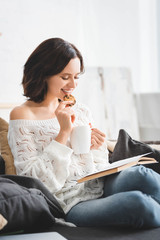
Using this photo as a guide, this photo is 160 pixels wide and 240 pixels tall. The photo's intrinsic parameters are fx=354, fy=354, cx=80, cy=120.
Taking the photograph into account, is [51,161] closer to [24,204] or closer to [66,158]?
[66,158]

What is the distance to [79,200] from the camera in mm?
1383

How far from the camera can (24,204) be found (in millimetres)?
1134

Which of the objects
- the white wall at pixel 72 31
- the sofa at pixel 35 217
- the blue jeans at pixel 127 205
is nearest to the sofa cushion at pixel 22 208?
the sofa at pixel 35 217

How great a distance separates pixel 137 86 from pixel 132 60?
280 millimetres

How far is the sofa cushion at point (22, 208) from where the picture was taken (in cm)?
109

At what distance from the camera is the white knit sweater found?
1399mm

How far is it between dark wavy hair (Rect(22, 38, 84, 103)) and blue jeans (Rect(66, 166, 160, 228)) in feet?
1.85

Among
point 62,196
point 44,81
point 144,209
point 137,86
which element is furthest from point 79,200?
point 137,86

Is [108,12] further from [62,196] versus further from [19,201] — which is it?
[19,201]

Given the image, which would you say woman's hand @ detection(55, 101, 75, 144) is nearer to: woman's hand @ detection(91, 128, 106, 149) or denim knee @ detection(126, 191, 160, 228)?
woman's hand @ detection(91, 128, 106, 149)

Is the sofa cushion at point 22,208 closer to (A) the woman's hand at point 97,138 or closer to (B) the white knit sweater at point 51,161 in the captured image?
(B) the white knit sweater at point 51,161

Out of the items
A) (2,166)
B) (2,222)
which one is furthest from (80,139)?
(2,222)

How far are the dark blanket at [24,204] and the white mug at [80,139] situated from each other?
260 mm

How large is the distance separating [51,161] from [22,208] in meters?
0.32
